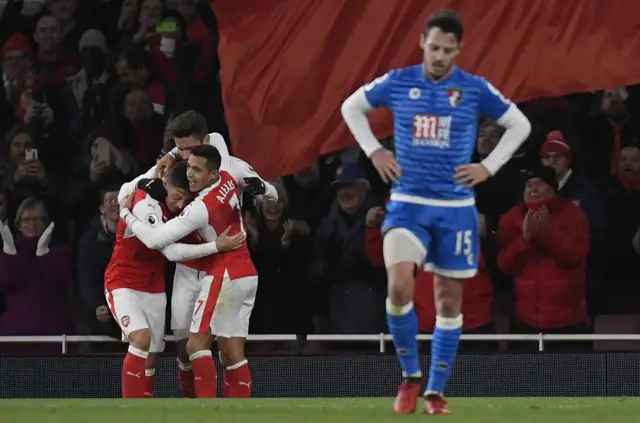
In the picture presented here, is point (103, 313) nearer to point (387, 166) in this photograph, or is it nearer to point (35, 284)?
point (35, 284)

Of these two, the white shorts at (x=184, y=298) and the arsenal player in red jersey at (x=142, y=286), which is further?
the white shorts at (x=184, y=298)

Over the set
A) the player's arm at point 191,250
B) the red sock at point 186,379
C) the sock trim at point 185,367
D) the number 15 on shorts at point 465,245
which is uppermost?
the number 15 on shorts at point 465,245

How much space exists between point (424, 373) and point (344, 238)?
1.22m

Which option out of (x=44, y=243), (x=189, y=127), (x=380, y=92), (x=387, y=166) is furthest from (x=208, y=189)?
(x=387, y=166)

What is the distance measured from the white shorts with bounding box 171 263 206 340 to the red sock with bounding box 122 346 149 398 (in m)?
0.36

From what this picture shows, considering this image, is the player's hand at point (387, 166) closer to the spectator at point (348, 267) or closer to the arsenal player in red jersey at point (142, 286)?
the arsenal player in red jersey at point (142, 286)

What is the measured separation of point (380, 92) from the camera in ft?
31.5

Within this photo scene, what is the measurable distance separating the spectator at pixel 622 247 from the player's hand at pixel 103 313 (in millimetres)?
3745

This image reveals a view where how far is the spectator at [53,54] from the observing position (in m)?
15.5

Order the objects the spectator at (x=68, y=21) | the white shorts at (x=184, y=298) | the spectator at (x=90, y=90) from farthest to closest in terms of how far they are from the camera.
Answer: the spectator at (x=68, y=21) → the spectator at (x=90, y=90) → the white shorts at (x=184, y=298)

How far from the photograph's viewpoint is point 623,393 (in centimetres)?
1286

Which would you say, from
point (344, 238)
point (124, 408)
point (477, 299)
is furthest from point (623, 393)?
point (124, 408)

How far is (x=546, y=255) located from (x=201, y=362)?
105 inches

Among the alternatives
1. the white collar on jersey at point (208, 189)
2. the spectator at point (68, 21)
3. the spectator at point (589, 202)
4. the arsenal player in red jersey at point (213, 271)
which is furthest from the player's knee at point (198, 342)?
the spectator at point (68, 21)
